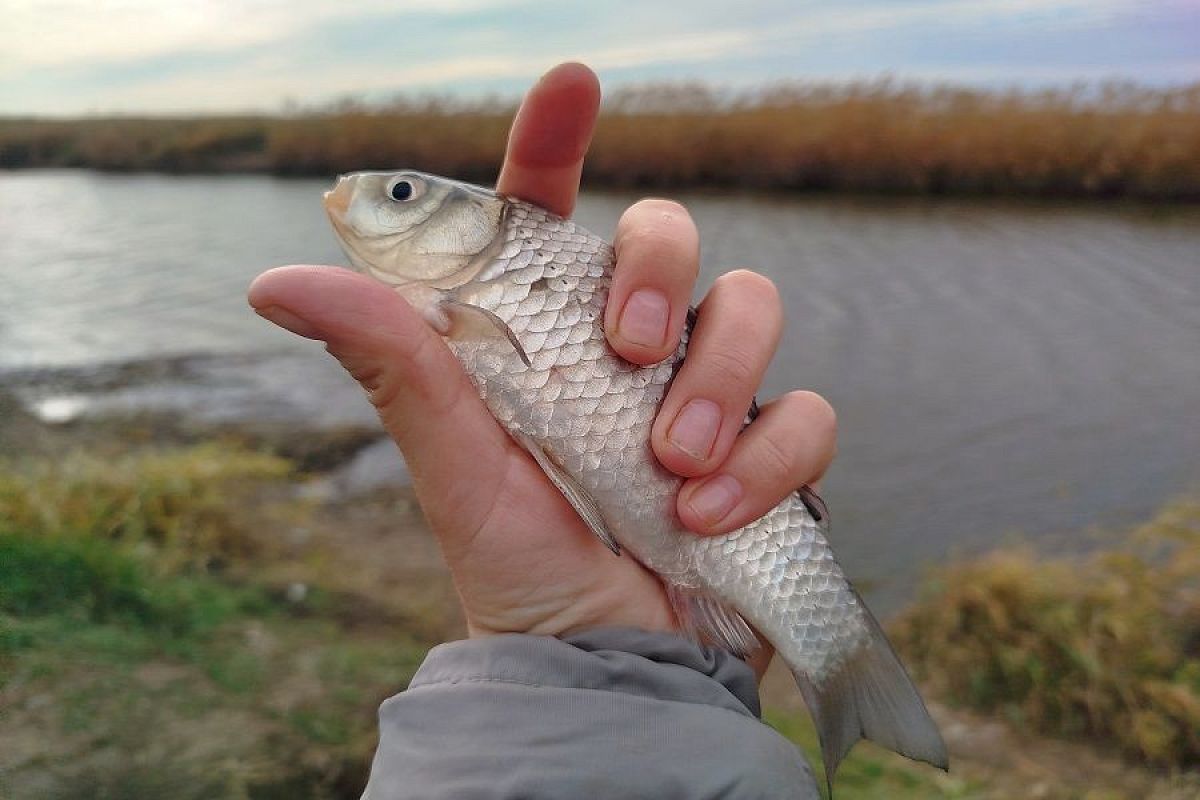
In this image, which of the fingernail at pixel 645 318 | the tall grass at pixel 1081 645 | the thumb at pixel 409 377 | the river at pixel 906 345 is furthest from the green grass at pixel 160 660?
the river at pixel 906 345

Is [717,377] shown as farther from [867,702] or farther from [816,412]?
[867,702]

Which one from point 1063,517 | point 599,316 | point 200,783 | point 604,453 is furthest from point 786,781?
point 1063,517

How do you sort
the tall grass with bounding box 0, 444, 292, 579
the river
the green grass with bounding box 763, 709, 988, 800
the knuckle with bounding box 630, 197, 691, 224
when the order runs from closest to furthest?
1. the knuckle with bounding box 630, 197, 691, 224
2. the green grass with bounding box 763, 709, 988, 800
3. the tall grass with bounding box 0, 444, 292, 579
4. the river

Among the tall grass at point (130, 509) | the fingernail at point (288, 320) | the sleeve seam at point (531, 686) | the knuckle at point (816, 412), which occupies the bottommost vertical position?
the tall grass at point (130, 509)

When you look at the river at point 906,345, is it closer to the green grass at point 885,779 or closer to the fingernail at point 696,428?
the green grass at point 885,779

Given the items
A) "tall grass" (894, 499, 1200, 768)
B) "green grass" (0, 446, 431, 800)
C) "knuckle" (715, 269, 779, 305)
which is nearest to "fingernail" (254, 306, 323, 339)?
"knuckle" (715, 269, 779, 305)

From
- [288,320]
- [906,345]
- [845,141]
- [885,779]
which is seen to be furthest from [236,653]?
[845,141]

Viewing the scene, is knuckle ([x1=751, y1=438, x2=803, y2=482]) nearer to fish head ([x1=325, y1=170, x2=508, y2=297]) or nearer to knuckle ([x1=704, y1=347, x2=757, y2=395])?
knuckle ([x1=704, y1=347, x2=757, y2=395])

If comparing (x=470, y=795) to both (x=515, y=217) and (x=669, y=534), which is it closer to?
(x=669, y=534)
